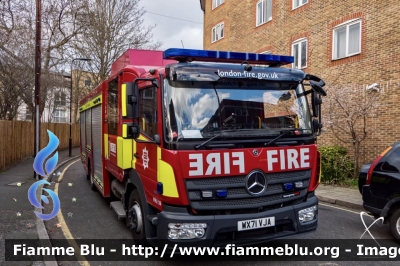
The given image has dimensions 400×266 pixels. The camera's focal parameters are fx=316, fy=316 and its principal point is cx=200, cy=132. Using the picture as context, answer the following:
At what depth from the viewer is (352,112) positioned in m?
10.0

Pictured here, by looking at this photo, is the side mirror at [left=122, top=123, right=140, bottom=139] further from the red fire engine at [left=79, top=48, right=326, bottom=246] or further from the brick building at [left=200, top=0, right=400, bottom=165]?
the brick building at [left=200, top=0, right=400, bottom=165]

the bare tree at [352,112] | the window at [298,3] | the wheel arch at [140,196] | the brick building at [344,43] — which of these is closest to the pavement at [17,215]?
the wheel arch at [140,196]

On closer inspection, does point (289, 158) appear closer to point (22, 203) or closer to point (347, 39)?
point (22, 203)

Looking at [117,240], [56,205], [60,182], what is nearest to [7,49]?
[60,182]

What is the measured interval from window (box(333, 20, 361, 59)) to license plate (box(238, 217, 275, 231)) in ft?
32.3

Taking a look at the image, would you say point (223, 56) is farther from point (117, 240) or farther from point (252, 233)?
point (117, 240)

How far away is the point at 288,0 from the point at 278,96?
1265 centimetres

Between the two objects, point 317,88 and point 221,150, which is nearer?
point 221,150

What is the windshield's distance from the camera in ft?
12.5

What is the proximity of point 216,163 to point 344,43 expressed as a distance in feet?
35.4

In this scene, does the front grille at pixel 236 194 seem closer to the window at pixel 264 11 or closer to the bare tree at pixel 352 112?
the bare tree at pixel 352 112

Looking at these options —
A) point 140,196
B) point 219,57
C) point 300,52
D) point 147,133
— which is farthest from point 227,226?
point 300,52

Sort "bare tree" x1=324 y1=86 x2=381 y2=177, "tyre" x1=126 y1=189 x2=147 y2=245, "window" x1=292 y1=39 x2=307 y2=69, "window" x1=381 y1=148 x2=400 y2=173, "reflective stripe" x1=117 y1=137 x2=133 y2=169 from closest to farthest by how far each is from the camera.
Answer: "tyre" x1=126 y1=189 x2=147 y2=245 → "reflective stripe" x1=117 y1=137 x2=133 y2=169 → "window" x1=381 y1=148 x2=400 y2=173 → "bare tree" x1=324 y1=86 x2=381 y2=177 → "window" x1=292 y1=39 x2=307 y2=69

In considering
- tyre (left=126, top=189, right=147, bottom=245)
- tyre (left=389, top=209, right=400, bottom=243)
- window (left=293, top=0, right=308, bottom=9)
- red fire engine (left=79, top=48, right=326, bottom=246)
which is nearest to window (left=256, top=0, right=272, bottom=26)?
window (left=293, top=0, right=308, bottom=9)
